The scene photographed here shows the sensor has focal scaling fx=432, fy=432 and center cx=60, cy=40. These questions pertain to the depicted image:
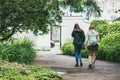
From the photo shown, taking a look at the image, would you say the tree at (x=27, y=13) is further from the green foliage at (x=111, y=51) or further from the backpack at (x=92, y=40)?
the green foliage at (x=111, y=51)

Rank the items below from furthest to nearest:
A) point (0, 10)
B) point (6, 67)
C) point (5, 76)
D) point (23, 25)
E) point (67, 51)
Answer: point (67, 51)
point (23, 25)
point (0, 10)
point (6, 67)
point (5, 76)

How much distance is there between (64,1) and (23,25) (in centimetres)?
398

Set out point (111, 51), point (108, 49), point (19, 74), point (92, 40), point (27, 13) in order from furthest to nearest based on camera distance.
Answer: point (108, 49)
point (111, 51)
point (27, 13)
point (92, 40)
point (19, 74)

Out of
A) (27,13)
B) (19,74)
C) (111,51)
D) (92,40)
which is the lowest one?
(111,51)

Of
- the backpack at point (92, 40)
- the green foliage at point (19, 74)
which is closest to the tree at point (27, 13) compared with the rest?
the backpack at point (92, 40)

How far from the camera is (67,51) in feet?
92.3

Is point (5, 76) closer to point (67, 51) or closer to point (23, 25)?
point (23, 25)

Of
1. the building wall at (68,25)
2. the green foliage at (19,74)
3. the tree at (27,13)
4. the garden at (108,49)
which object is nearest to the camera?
the green foliage at (19,74)

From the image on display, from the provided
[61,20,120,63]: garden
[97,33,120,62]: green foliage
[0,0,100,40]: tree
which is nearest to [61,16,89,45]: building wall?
[61,20,120,63]: garden

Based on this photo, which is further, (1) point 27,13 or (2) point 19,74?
(1) point 27,13

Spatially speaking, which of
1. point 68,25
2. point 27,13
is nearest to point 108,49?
point 27,13

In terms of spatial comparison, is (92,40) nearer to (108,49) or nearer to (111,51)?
(111,51)

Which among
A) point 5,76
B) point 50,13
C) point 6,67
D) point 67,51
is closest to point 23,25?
point 50,13

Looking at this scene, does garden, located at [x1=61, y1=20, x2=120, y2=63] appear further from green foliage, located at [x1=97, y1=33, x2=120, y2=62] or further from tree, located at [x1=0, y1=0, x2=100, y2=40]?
tree, located at [x1=0, y1=0, x2=100, y2=40]
